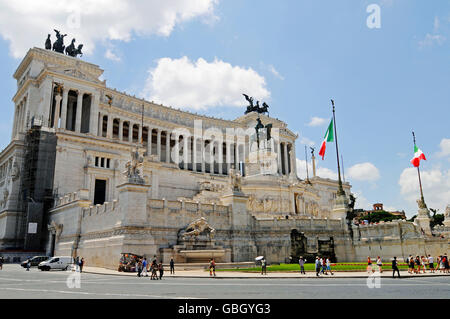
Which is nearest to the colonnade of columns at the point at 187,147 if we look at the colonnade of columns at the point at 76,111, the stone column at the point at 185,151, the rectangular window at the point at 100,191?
the stone column at the point at 185,151

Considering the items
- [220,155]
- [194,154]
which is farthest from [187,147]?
[220,155]

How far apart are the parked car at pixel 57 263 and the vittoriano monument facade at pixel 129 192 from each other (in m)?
1.80

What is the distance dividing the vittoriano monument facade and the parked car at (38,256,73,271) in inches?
70.8

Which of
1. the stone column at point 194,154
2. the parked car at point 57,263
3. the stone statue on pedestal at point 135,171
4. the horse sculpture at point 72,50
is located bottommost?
the parked car at point 57,263

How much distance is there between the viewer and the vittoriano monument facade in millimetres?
33406

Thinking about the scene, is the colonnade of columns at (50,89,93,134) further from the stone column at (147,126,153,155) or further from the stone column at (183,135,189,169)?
the stone column at (183,135,189,169)

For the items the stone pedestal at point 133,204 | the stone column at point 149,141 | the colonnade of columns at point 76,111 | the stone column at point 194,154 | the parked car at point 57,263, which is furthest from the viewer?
the stone column at point 194,154

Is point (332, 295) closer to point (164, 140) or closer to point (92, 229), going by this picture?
point (92, 229)

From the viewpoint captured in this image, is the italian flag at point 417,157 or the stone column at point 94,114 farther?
the stone column at point 94,114

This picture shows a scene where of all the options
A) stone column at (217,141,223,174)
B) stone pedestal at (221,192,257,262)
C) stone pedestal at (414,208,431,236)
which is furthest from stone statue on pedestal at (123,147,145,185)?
stone column at (217,141,223,174)

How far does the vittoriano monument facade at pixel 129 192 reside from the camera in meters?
33.4

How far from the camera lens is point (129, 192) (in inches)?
1260

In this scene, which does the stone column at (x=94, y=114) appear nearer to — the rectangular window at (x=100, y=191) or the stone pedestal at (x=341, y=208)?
the rectangular window at (x=100, y=191)

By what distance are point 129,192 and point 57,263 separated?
927 centimetres
